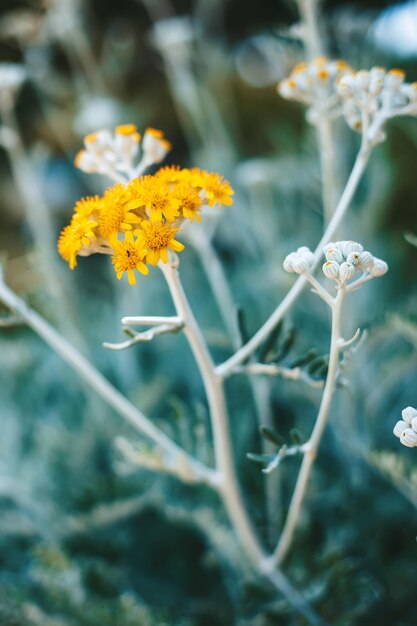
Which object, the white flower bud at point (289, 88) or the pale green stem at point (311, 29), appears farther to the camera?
the pale green stem at point (311, 29)

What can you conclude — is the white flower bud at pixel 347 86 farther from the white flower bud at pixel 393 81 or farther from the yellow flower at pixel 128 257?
the yellow flower at pixel 128 257

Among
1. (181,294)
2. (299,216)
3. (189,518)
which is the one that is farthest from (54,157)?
(181,294)

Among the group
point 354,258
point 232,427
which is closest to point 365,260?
point 354,258

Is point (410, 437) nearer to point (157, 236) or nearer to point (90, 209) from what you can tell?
point (157, 236)

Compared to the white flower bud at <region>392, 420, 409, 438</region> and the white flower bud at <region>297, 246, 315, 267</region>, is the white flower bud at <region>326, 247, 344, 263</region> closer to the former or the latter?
the white flower bud at <region>297, 246, 315, 267</region>

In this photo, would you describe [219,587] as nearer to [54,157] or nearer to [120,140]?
[120,140]

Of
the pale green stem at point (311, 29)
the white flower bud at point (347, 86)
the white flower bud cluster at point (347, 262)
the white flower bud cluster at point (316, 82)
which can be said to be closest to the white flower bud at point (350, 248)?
the white flower bud cluster at point (347, 262)

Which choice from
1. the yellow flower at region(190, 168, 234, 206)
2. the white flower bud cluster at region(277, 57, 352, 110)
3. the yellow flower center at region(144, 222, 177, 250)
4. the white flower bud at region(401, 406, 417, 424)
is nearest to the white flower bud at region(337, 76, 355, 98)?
the white flower bud cluster at region(277, 57, 352, 110)
